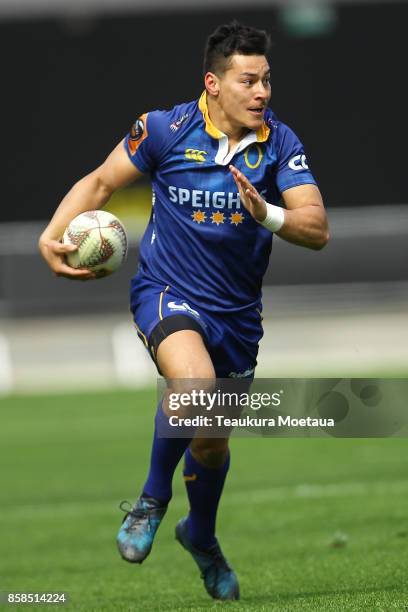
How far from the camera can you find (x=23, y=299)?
76.0 ft

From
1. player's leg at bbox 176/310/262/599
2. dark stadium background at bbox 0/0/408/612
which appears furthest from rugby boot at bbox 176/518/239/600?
dark stadium background at bbox 0/0/408/612

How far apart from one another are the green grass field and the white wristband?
1.84 metres

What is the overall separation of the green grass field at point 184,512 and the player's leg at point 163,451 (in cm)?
40

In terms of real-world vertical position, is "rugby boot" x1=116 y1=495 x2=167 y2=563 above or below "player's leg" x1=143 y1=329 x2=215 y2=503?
below

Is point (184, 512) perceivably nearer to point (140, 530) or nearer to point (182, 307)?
point (140, 530)

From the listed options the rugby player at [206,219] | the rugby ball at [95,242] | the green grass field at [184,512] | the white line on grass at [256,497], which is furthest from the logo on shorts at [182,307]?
the white line on grass at [256,497]

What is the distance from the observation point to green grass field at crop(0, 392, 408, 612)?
25.8 feet

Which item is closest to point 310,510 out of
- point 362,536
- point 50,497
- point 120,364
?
point 362,536

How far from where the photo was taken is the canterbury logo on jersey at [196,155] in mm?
7289

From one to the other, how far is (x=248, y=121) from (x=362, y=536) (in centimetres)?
384

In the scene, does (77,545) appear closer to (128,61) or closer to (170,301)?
(170,301)

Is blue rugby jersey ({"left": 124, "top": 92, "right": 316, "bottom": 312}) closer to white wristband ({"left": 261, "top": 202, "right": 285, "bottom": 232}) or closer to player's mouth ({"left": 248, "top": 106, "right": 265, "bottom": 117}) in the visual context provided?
player's mouth ({"left": 248, "top": 106, "right": 265, "bottom": 117})

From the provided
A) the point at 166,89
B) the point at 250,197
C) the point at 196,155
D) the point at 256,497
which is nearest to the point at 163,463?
the point at 250,197

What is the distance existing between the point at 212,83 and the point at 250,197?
0.89 metres
